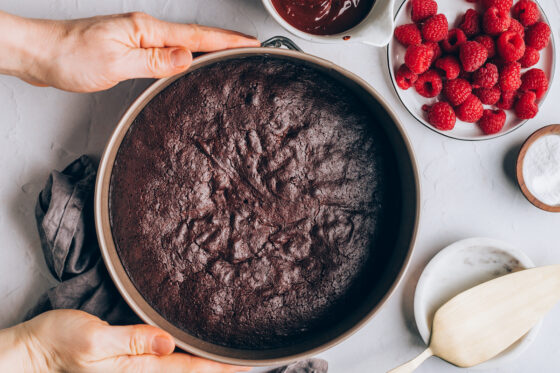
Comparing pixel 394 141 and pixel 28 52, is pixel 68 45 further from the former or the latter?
pixel 394 141

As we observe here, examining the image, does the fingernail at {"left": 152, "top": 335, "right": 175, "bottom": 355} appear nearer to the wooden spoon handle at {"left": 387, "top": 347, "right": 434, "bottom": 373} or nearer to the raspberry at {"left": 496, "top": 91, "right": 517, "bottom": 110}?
the wooden spoon handle at {"left": 387, "top": 347, "right": 434, "bottom": 373}

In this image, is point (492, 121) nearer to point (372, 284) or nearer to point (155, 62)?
point (372, 284)

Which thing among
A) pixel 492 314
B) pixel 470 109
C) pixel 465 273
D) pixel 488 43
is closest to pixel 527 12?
pixel 488 43

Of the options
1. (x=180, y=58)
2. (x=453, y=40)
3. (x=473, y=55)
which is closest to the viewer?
(x=180, y=58)

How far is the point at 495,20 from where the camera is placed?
55.8 inches

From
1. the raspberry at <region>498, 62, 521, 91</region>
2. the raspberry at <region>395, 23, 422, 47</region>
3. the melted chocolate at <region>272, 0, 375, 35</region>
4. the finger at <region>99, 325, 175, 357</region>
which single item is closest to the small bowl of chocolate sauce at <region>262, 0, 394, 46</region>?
the melted chocolate at <region>272, 0, 375, 35</region>

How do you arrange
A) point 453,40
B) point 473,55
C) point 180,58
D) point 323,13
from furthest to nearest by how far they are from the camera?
point 453,40
point 473,55
point 323,13
point 180,58

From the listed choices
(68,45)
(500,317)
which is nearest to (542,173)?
(500,317)

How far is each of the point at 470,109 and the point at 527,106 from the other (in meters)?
0.20

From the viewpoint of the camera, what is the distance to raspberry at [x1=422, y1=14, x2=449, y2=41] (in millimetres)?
1422

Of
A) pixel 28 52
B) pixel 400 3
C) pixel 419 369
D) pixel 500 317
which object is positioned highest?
pixel 400 3

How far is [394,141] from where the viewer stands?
1316 mm

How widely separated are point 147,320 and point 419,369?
1.01 m

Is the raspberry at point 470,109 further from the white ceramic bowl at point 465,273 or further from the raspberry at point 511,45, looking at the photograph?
the white ceramic bowl at point 465,273
